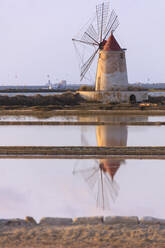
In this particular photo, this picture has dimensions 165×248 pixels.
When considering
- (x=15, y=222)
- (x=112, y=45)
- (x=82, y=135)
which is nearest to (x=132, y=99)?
(x=112, y=45)

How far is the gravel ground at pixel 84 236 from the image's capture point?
2.94 m

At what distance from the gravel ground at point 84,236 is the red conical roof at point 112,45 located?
62.2 feet

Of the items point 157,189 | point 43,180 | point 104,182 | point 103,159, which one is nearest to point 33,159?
point 103,159

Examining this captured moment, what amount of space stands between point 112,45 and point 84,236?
19.4 meters

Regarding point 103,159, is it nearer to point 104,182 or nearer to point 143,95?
point 104,182

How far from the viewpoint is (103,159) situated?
21.9 feet

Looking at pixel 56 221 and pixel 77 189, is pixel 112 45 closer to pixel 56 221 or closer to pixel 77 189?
pixel 77 189

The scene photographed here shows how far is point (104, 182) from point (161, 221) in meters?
1.65

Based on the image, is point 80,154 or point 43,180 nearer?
point 43,180

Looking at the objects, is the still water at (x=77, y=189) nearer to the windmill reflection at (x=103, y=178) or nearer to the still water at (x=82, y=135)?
the windmill reflection at (x=103, y=178)

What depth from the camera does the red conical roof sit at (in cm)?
2161

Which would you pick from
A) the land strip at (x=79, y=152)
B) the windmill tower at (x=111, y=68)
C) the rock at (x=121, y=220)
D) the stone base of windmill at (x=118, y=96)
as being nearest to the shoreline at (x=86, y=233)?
the rock at (x=121, y=220)

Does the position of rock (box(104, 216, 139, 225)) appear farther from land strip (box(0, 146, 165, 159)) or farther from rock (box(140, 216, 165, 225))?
land strip (box(0, 146, 165, 159))

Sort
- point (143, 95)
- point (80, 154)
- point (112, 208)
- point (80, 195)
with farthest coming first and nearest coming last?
point (143, 95) < point (80, 154) < point (80, 195) < point (112, 208)
